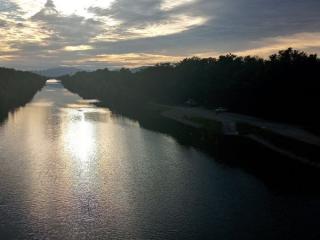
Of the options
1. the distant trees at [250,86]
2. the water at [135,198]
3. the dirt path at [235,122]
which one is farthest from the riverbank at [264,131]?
the water at [135,198]

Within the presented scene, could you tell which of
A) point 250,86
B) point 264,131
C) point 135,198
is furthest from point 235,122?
point 135,198

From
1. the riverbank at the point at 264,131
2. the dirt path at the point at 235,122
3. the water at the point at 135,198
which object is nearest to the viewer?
the water at the point at 135,198

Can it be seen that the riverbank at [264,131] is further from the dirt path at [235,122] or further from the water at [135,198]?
the water at [135,198]

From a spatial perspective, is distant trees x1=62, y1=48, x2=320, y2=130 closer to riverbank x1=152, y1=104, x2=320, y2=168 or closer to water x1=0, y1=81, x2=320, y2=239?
riverbank x1=152, y1=104, x2=320, y2=168

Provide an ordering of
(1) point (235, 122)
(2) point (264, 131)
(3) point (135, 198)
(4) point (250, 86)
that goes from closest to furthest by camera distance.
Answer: (3) point (135, 198), (2) point (264, 131), (1) point (235, 122), (4) point (250, 86)

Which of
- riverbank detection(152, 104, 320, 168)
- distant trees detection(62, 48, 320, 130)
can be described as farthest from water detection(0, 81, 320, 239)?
distant trees detection(62, 48, 320, 130)

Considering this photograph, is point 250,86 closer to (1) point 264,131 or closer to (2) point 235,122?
(2) point 235,122
